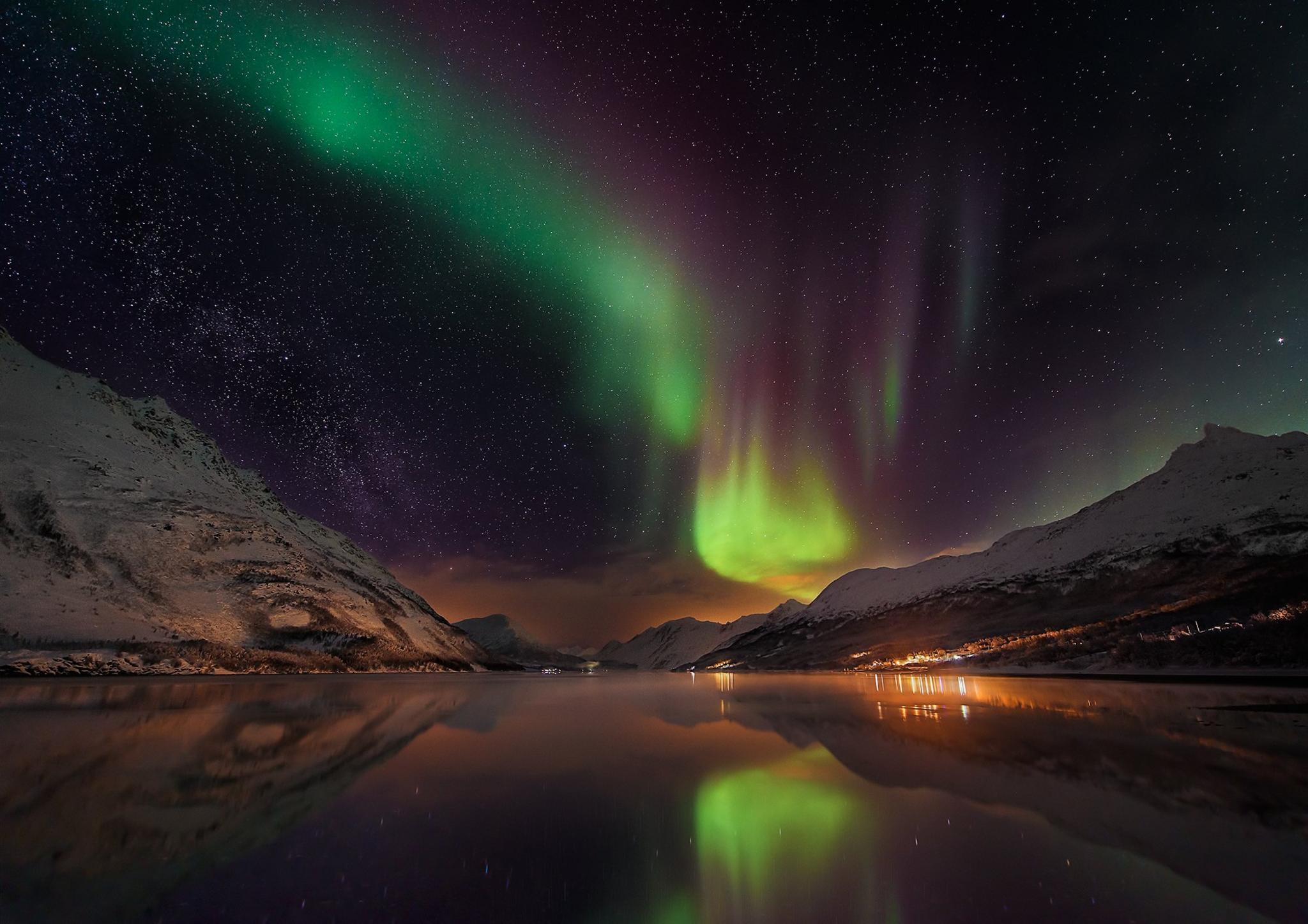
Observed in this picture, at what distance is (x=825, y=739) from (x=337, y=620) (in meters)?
158

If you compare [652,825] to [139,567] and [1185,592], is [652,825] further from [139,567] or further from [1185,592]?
[1185,592]

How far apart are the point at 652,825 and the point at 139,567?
15711cm

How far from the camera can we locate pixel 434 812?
8.26m

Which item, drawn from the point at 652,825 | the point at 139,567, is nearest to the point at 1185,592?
the point at 652,825

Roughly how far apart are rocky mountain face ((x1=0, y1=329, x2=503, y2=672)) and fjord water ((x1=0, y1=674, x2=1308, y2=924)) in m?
85.8

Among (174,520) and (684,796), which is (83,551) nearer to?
(174,520)

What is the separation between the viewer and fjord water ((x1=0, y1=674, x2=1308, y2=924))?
510 cm

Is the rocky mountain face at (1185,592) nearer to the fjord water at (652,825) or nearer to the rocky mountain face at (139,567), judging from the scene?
the fjord water at (652,825)

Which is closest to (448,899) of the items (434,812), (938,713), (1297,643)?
(434,812)

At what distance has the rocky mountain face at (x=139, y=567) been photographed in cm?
8925

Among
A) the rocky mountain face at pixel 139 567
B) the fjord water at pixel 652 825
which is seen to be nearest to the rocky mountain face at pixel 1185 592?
the fjord water at pixel 652 825

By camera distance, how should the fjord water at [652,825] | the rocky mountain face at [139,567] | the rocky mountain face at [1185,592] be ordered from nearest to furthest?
the fjord water at [652,825] → the rocky mountain face at [139,567] → the rocky mountain face at [1185,592]

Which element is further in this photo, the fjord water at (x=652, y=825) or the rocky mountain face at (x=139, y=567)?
the rocky mountain face at (x=139, y=567)

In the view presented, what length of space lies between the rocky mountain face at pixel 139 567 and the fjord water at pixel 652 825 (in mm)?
85783
